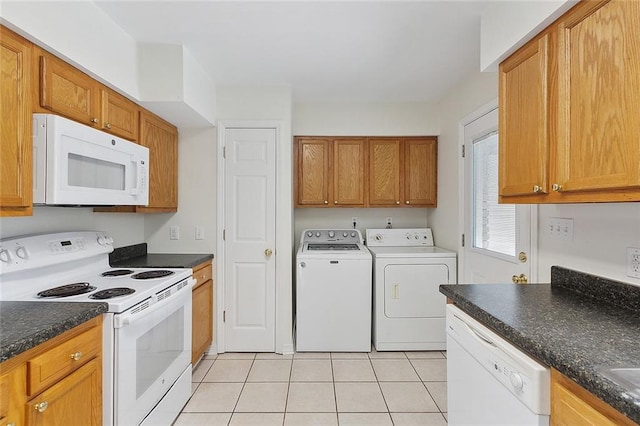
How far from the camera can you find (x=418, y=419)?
6.29 ft

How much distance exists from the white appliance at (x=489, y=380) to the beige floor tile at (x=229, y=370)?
1.58 m

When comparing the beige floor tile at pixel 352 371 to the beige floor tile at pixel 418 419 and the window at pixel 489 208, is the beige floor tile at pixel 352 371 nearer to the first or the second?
the beige floor tile at pixel 418 419

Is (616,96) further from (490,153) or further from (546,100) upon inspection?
(490,153)

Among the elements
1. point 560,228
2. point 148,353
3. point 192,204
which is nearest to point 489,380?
point 560,228

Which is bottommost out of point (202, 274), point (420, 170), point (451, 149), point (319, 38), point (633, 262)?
point (202, 274)

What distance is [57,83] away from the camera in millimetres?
1495

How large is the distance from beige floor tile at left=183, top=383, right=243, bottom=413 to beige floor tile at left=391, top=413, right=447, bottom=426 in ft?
3.42

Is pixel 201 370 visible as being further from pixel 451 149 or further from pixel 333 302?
pixel 451 149

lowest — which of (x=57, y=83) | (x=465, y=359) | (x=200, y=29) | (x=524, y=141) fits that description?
(x=465, y=359)

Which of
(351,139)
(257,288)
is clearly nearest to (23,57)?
(257,288)

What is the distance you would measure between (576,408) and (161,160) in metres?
2.72

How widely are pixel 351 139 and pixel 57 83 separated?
7.85 feet

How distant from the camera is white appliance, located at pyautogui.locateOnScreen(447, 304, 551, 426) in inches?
35.8

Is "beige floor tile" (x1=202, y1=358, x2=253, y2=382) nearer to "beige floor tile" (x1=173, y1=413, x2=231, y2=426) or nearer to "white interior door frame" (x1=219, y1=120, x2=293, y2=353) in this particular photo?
"white interior door frame" (x1=219, y1=120, x2=293, y2=353)
